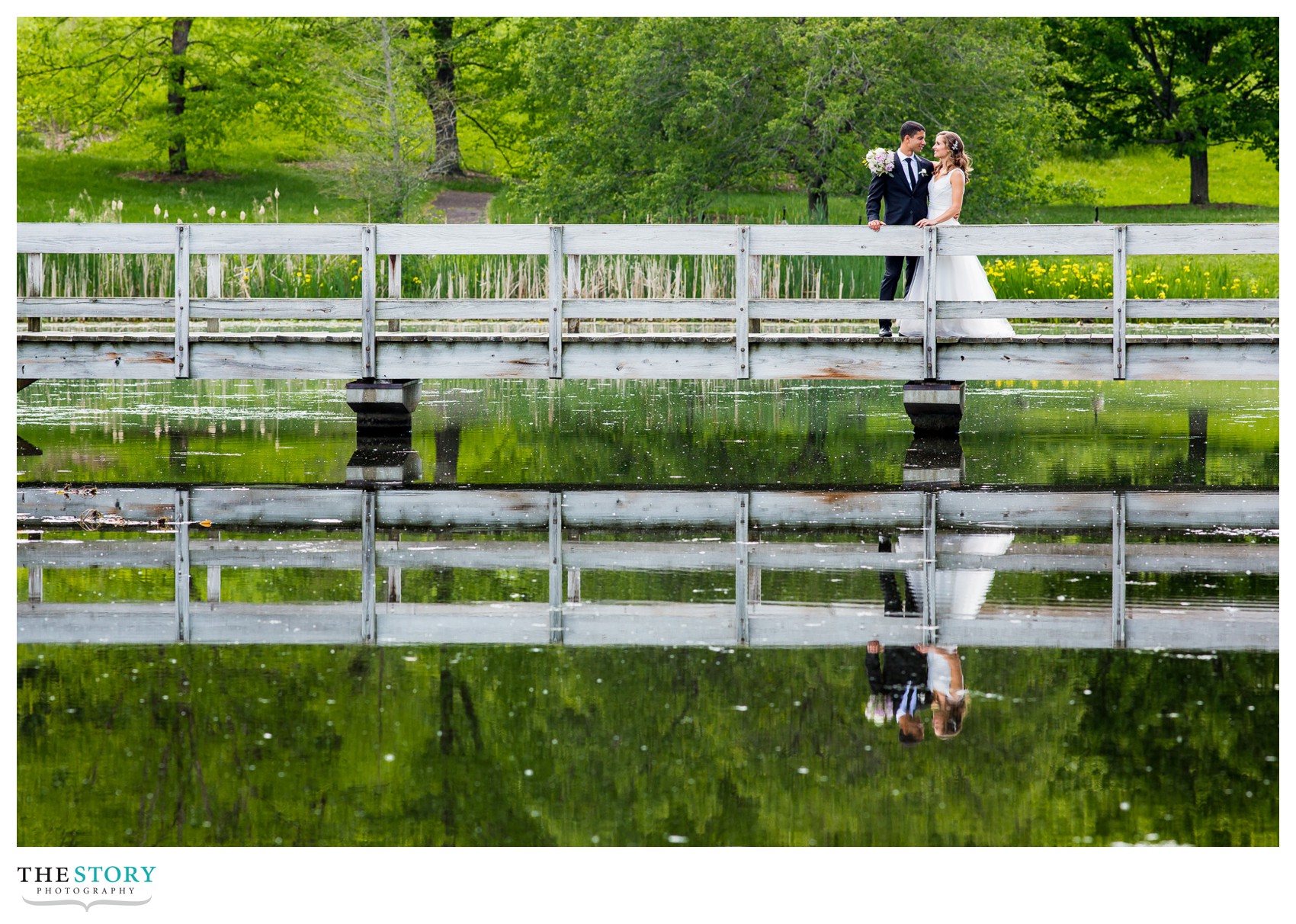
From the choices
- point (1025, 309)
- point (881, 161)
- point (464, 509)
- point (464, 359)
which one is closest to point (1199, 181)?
point (881, 161)

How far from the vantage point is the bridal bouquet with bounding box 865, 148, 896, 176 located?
47.1 feet

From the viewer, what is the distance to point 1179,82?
167 ft

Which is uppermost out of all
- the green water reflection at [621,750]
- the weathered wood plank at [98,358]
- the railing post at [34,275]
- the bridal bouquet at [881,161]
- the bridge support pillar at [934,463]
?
the bridal bouquet at [881,161]

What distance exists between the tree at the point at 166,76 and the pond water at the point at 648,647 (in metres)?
37.7

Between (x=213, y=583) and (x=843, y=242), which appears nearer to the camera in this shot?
(x=213, y=583)

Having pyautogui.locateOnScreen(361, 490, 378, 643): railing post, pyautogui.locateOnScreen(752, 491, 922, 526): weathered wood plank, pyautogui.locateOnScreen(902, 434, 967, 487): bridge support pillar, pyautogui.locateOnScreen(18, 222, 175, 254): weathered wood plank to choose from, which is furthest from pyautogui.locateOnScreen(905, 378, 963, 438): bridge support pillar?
pyautogui.locateOnScreen(18, 222, 175, 254): weathered wood plank

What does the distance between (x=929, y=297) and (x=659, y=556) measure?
5668 millimetres

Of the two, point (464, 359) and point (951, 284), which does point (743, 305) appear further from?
point (464, 359)

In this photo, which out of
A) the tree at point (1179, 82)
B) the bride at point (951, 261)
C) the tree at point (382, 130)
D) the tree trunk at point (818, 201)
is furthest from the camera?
the tree at point (1179, 82)

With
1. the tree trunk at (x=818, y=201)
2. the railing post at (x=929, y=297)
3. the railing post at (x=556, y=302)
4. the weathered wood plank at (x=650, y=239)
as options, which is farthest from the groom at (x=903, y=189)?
the tree trunk at (x=818, y=201)

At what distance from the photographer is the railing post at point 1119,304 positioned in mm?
13953

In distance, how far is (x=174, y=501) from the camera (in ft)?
35.9

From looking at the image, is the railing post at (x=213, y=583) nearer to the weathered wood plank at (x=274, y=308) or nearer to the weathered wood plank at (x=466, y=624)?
the weathered wood plank at (x=466, y=624)

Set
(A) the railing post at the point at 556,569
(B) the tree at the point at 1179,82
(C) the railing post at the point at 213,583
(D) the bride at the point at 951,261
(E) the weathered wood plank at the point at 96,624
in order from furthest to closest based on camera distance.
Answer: (B) the tree at the point at 1179,82 < (D) the bride at the point at 951,261 < (C) the railing post at the point at 213,583 < (A) the railing post at the point at 556,569 < (E) the weathered wood plank at the point at 96,624
